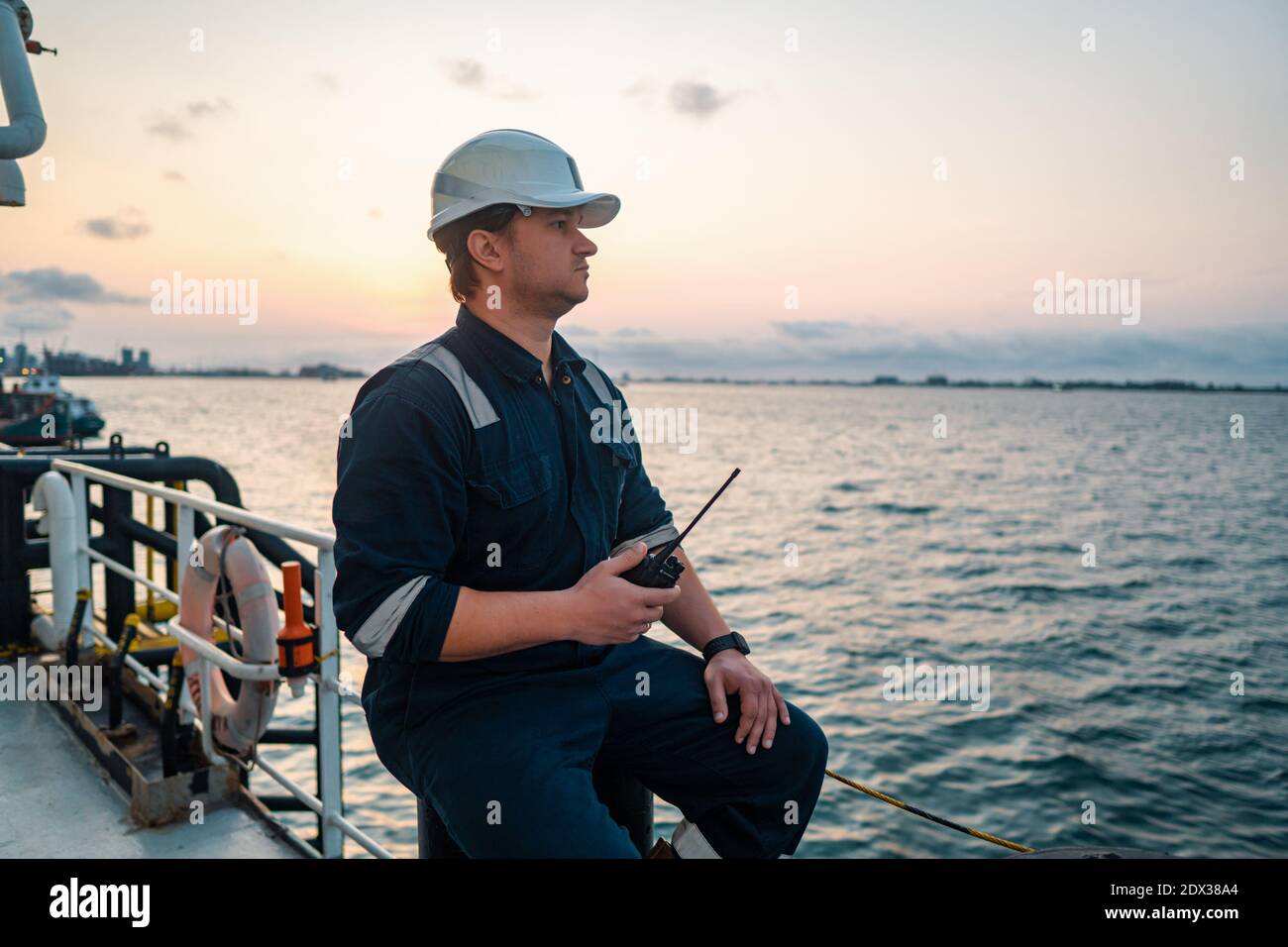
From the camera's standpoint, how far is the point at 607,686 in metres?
2.04

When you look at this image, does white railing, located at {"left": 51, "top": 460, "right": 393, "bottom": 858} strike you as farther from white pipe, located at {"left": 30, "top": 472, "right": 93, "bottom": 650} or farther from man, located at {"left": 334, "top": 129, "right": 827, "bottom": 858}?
white pipe, located at {"left": 30, "top": 472, "right": 93, "bottom": 650}

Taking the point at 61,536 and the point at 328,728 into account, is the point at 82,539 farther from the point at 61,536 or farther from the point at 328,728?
the point at 328,728

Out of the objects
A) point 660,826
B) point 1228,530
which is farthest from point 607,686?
point 1228,530

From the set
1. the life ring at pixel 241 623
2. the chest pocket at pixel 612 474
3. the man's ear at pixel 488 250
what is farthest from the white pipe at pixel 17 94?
the chest pocket at pixel 612 474

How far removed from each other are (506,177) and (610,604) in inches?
39.1

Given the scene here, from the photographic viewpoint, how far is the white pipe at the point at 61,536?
5.55m

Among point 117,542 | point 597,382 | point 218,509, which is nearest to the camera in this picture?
point 597,382

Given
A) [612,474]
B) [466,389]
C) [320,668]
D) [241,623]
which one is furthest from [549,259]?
[241,623]

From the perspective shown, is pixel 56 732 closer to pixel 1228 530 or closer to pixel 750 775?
pixel 750 775

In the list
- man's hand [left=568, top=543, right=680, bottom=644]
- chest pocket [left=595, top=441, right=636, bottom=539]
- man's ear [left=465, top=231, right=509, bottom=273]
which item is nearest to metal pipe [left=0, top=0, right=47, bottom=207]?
man's ear [left=465, top=231, right=509, bottom=273]

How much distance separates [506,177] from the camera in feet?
6.62

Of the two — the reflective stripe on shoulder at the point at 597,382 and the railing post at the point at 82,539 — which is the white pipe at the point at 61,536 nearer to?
the railing post at the point at 82,539

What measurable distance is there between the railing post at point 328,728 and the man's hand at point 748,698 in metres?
1.86

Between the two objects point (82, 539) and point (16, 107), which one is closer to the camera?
point (16, 107)
